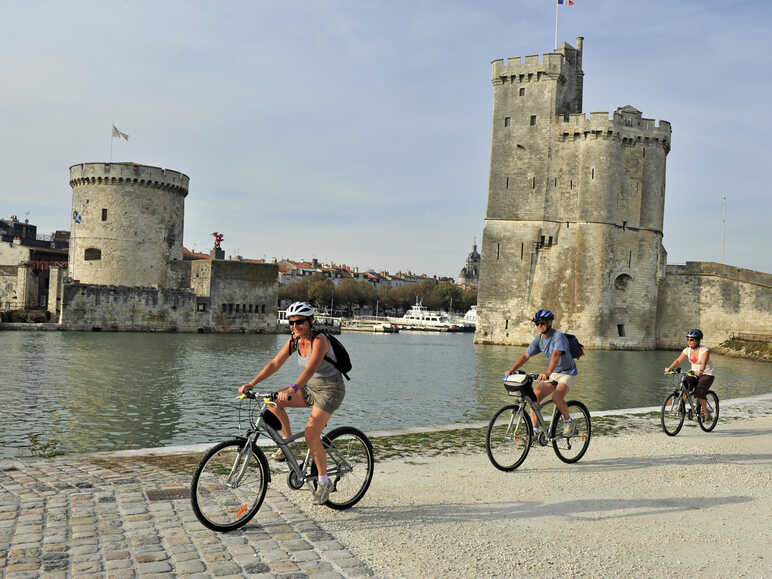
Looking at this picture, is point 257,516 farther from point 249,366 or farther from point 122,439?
point 249,366

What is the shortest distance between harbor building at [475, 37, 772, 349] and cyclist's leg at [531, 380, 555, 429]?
130ft

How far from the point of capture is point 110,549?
4797 millimetres

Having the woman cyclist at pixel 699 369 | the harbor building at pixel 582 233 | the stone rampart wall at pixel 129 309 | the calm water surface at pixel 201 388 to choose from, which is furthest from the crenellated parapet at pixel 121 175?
the woman cyclist at pixel 699 369

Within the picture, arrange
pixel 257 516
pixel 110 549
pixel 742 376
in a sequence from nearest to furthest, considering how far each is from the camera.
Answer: pixel 110 549 → pixel 257 516 → pixel 742 376

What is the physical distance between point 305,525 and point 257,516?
46cm

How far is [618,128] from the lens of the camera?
4641 centimetres

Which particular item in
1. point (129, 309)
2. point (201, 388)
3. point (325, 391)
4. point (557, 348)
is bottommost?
point (201, 388)

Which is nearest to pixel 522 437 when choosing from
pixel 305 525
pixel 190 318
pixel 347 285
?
pixel 305 525

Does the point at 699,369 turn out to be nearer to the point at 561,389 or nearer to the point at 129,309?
the point at 561,389

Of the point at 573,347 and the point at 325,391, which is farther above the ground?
the point at 573,347

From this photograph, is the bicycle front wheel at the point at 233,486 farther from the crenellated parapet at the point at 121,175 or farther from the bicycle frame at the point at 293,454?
the crenellated parapet at the point at 121,175

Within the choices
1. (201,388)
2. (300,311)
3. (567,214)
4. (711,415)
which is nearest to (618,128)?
(567,214)

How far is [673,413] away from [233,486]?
284 inches

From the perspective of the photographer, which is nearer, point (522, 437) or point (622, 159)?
point (522, 437)
